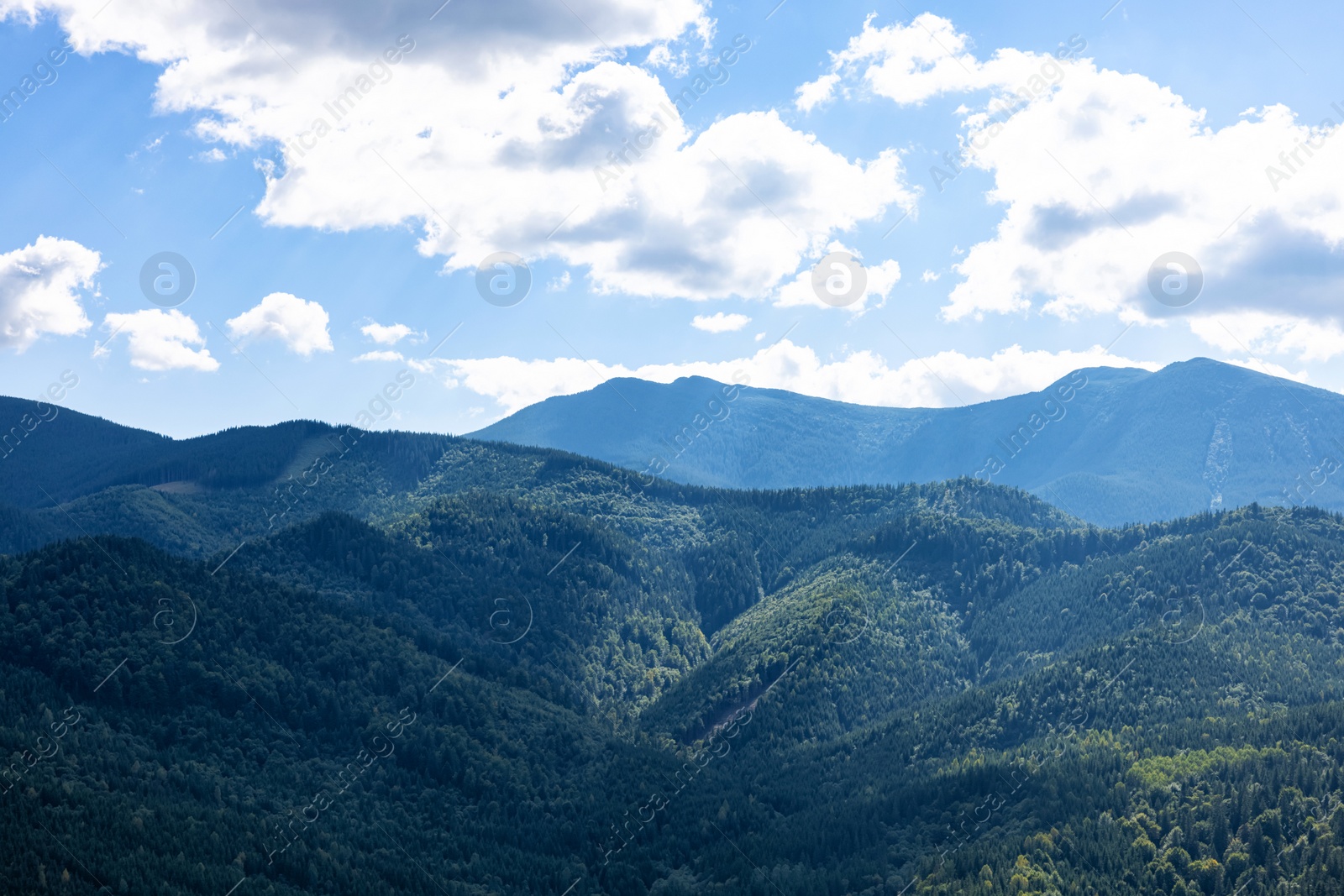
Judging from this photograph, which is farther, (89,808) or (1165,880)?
(1165,880)

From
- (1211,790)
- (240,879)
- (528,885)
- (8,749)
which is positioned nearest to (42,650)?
(8,749)

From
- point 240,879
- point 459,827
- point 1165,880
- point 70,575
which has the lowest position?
point 1165,880

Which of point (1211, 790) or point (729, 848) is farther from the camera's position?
point (729, 848)

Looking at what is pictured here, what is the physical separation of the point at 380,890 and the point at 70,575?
86022 mm

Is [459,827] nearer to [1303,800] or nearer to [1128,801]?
[1128,801]

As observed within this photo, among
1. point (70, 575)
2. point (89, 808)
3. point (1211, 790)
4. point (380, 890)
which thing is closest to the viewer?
point (89, 808)

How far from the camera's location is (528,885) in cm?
17925

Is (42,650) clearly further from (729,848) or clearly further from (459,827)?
(729,848)

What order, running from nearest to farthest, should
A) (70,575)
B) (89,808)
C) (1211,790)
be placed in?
(89,808)
(1211,790)
(70,575)

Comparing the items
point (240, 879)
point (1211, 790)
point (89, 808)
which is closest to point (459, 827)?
point (240, 879)

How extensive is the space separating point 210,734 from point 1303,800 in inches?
7005

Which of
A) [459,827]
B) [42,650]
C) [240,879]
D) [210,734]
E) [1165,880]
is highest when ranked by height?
[42,650]

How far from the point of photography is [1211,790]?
17225 centimetres

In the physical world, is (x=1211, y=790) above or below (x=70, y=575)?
below
